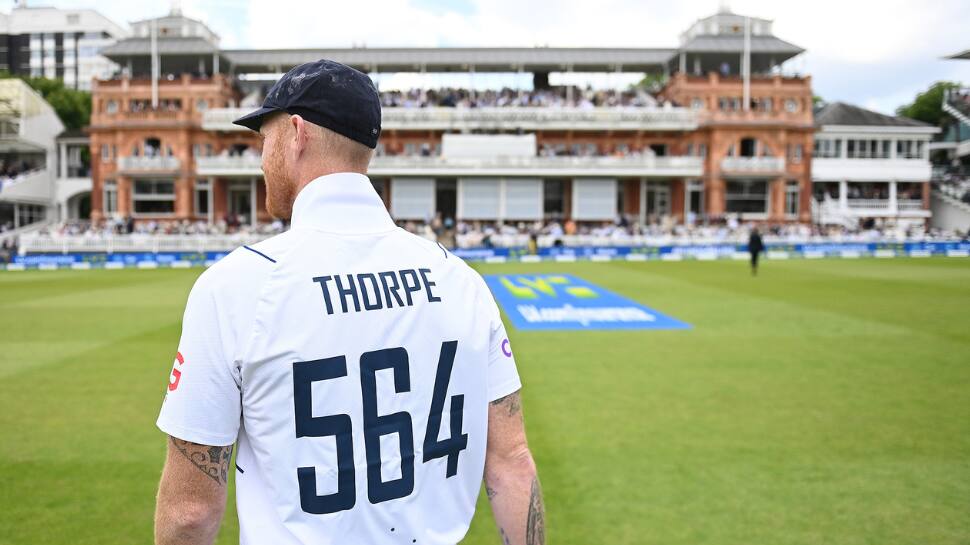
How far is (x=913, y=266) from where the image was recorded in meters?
28.5

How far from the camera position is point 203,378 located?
171cm

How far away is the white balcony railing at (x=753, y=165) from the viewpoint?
48.3m

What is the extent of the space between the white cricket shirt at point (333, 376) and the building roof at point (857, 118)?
61.2 meters

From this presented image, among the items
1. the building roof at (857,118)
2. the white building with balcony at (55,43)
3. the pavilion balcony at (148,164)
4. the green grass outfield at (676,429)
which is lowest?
the green grass outfield at (676,429)

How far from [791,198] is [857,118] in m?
13.0

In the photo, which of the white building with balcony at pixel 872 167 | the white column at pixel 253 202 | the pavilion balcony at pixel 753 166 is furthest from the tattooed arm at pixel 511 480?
the white building with balcony at pixel 872 167

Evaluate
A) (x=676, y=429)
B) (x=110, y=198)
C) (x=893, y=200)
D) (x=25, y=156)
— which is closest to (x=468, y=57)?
(x=110, y=198)

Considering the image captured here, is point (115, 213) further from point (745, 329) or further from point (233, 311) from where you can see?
point (233, 311)

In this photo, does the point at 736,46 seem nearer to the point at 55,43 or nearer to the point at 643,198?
the point at 643,198

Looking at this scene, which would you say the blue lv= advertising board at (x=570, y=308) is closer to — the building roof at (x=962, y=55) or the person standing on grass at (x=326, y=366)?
the person standing on grass at (x=326, y=366)

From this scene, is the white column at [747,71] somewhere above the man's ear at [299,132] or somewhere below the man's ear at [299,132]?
above

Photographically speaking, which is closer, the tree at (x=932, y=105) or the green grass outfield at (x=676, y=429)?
the green grass outfield at (x=676, y=429)

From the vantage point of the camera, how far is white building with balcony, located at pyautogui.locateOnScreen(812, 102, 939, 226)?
54656 millimetres

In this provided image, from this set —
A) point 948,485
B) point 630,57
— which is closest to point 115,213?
point 630,57
